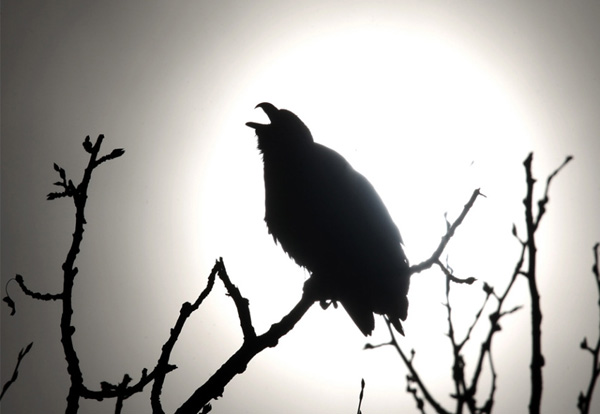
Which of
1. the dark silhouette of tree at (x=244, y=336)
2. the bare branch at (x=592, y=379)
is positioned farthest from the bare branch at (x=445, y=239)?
the bare branch at (x=592, y=379)

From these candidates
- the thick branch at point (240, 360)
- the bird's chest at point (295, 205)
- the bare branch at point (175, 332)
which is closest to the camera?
the bare branch at point (175, 332)

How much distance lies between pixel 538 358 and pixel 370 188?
4.23 metres

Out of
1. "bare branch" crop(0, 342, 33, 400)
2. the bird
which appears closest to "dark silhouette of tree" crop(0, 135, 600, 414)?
"bare branch" crop(0, 342, 33, 400)

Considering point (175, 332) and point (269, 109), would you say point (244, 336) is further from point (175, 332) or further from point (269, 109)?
point (269, 109)

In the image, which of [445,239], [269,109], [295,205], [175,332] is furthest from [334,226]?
[175,332]

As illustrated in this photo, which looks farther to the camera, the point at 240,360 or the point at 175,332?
the point at 240,360

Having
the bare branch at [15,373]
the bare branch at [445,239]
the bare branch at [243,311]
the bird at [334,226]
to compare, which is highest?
the bird at [334,226]

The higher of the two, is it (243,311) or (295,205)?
(295,205)

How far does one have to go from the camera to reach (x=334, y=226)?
16.5 ft

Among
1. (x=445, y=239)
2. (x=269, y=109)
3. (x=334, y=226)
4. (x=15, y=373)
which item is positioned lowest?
(x=15, y=373)

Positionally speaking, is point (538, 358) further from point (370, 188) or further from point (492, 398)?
point (370, 188)

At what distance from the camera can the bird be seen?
4.87m

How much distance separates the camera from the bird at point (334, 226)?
487 cm

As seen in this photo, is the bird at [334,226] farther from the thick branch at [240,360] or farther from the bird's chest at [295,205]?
the thick branch at [240,360]
